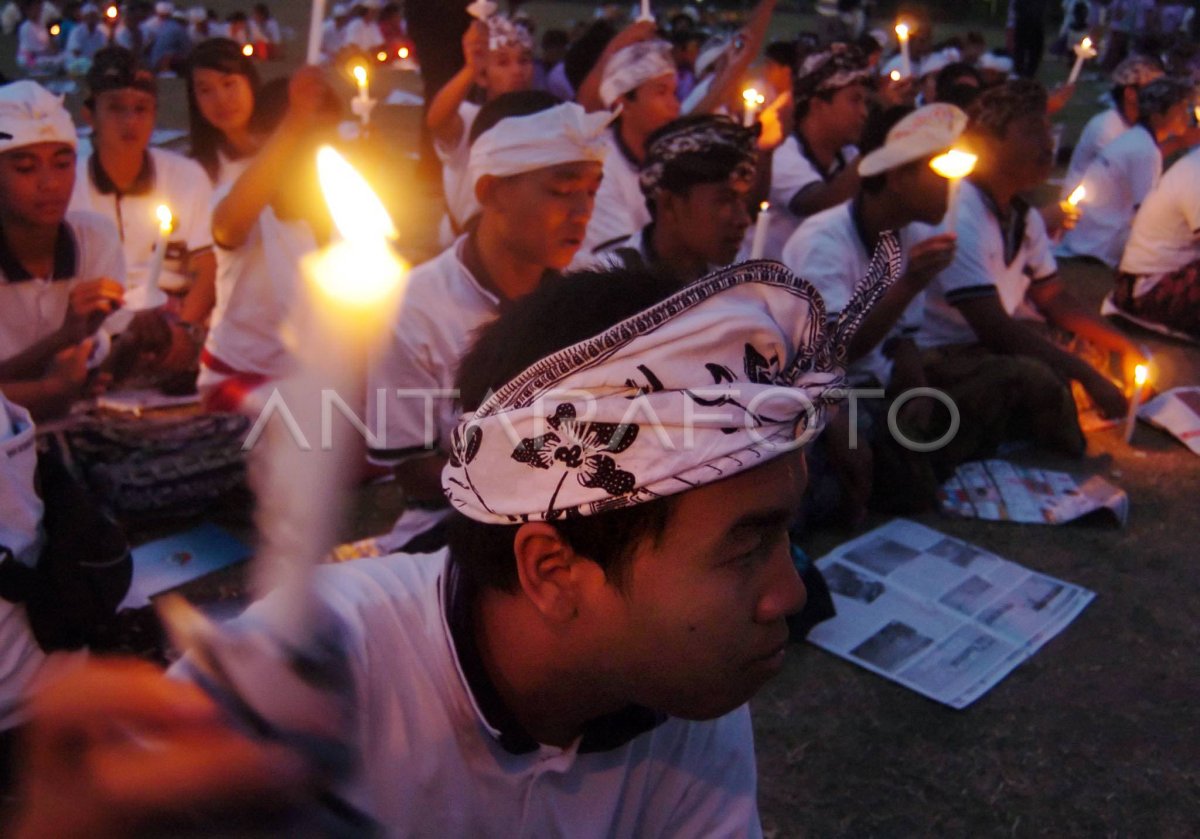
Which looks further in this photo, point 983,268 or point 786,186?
point 786,186

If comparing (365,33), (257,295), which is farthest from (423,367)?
(365,33)

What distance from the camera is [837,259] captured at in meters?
4.21

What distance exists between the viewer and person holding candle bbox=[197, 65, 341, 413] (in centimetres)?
396

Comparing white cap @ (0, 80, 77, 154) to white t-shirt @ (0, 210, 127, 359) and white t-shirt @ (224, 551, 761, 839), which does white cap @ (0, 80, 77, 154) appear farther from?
white t-shirt @ (224, 551, 761, 839)

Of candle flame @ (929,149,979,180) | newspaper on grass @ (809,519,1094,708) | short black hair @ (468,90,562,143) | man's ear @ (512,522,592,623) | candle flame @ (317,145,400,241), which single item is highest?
candle flame @ (317,145,400,241)

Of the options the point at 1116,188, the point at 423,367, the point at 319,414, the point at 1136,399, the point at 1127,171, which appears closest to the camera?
the point at 319,414

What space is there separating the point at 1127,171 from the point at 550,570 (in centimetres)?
845

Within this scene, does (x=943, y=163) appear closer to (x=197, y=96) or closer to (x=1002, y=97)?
(x=1002, y=97)

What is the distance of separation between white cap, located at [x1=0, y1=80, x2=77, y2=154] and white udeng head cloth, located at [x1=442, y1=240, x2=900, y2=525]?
306 cm

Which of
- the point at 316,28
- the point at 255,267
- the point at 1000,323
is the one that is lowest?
the point at 1000,323

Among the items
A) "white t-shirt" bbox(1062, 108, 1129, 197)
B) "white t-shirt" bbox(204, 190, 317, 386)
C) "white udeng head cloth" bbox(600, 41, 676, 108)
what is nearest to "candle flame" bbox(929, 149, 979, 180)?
"white udeng head cloth" bbox(600, 41, 676, 108)

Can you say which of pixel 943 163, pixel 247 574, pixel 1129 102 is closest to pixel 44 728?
pixel 247 574

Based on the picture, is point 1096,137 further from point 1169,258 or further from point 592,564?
point 592,564

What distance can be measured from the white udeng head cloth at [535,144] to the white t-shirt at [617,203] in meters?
1.51
